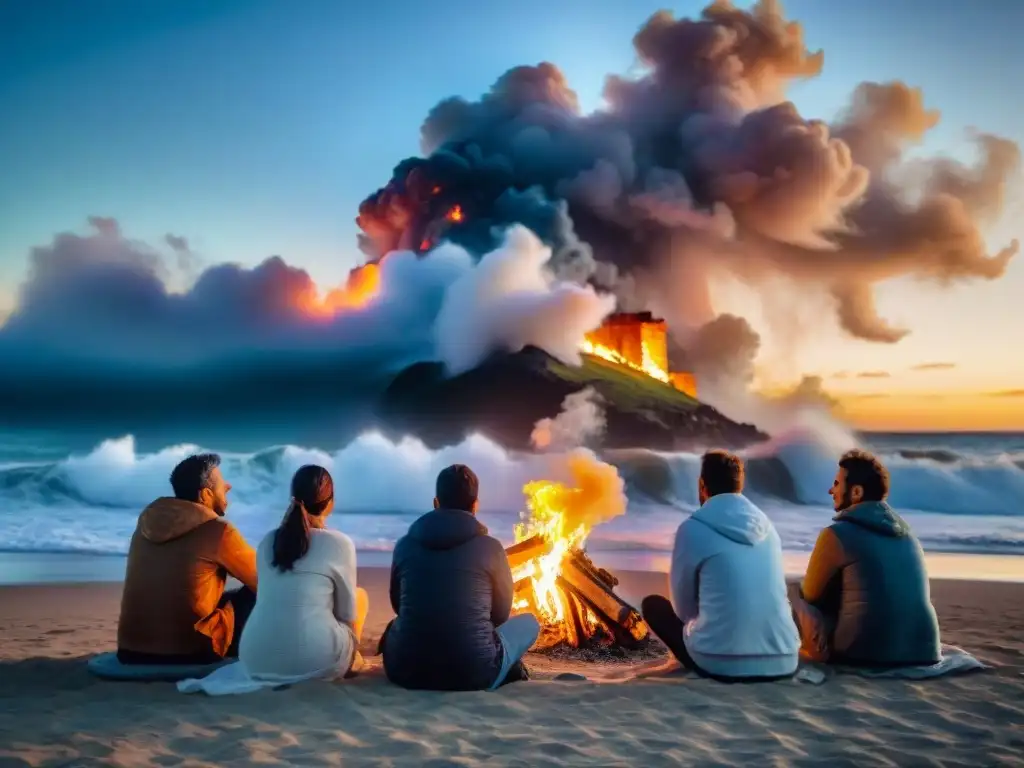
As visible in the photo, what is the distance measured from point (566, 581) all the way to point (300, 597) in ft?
9.27

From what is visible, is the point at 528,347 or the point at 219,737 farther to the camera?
the point at 528,347

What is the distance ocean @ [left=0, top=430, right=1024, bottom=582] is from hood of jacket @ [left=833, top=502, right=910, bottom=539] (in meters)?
7.62

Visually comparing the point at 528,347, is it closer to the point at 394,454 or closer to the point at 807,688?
the point at 394,454

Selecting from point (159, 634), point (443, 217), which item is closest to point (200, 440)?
point (443, 217)

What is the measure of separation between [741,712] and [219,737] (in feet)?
8.44


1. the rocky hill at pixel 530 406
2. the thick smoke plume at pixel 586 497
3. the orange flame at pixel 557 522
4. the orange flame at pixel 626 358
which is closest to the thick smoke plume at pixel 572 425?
the rocky hill at pixel 530 406

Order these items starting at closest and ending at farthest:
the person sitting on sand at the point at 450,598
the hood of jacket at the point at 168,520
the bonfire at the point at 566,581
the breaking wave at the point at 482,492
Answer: the person sitting on sand at the point at 450,598
the hood of jacket at the point at 168,520
the bonfire at the point at 566,581
the breaking wave at the point at 482,492

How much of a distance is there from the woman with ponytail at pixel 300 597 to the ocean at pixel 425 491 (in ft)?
26.5

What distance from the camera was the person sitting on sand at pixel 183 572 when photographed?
5.11 meters

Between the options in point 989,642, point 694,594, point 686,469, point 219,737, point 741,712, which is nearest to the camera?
point 219,737

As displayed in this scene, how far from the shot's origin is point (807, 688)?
198 inches

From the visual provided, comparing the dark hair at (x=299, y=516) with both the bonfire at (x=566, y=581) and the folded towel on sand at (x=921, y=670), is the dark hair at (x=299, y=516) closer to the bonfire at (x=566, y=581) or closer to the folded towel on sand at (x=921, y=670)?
the bonfire at (x=566, y=581)

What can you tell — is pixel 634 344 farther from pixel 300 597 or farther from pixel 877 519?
pixel 300 597

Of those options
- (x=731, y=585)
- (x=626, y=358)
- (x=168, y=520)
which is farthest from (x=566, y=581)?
(x=626, y=358)
